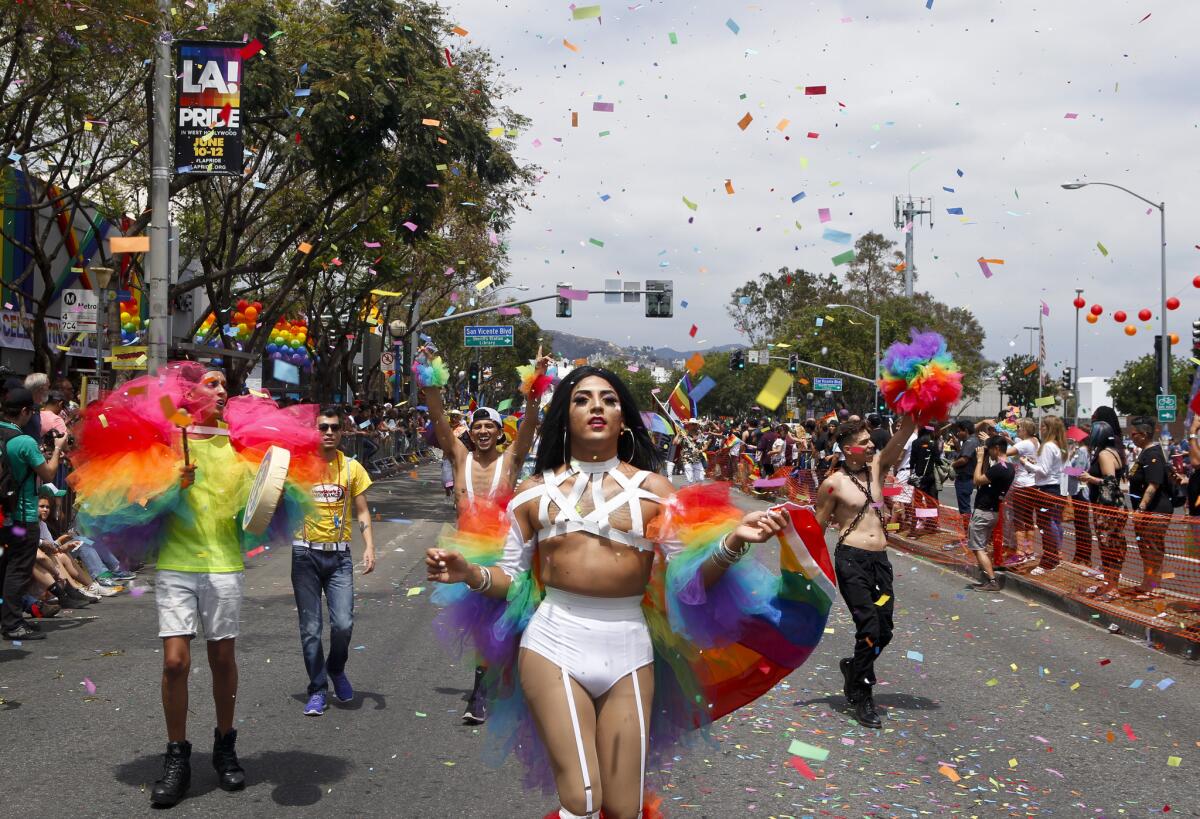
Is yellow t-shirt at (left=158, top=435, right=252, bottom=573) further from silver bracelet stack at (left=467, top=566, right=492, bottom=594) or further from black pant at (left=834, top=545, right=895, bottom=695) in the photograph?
black pant at (left=834, top=545, right=895, bottom=695)

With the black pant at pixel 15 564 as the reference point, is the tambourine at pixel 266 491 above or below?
above

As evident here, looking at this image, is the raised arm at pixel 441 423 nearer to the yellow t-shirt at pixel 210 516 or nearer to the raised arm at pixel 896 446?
the yellow t-shirt at pixel 210 516

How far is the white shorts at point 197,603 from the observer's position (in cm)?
535

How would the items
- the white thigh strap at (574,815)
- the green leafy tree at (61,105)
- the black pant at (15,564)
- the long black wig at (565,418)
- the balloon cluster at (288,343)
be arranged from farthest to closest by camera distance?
the balloon cluster at (288,343), the green leafy tree at (61,105), the black pant at (15,564), the long black wig at (565,418), the white thigh strap at (574,815)

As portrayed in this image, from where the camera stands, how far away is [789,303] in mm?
79875

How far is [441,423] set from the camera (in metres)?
6.99

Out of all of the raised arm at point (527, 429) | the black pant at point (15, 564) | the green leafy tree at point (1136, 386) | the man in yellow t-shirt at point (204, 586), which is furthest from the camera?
the green leafy tree at point (1136, 386)

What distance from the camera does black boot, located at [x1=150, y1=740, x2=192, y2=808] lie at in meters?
5.15

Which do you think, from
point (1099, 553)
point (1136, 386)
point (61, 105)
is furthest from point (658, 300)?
point (1136, 386)

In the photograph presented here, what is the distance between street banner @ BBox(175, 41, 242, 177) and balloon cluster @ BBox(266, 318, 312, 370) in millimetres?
17653

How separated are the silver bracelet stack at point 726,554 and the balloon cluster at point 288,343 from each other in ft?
103

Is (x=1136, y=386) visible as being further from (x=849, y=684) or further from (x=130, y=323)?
(x=849, y=684)

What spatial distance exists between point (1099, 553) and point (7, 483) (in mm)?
10428

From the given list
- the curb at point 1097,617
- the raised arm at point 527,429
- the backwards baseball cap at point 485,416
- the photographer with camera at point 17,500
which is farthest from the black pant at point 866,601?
the photographer with camera at point 17,500
